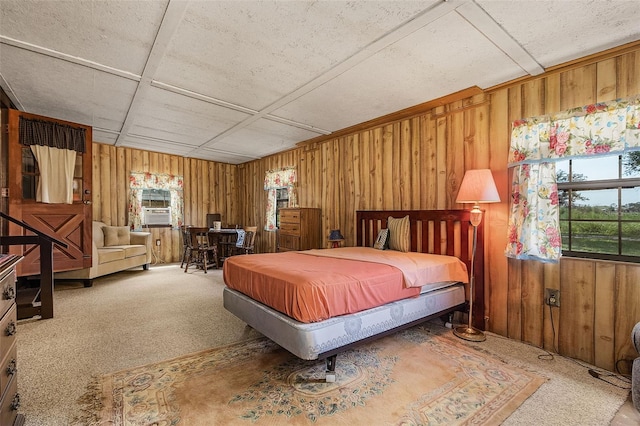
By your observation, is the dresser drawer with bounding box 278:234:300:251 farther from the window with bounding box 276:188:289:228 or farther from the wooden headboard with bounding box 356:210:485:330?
the wooden headboard with bounding box 356:210:485:330

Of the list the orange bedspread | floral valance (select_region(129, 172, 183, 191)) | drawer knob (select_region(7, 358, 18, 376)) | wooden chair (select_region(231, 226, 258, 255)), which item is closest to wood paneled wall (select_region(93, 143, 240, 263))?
floral valance (select_region(129, 172, 183, 191))

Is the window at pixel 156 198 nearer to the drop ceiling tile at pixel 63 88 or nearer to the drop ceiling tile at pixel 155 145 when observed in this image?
the drop ceiling tile at pixel 155 145

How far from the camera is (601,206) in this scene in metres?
2.35

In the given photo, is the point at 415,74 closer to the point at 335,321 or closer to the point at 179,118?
the point at 335,321

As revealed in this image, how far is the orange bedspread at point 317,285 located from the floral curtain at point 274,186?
3184 mm

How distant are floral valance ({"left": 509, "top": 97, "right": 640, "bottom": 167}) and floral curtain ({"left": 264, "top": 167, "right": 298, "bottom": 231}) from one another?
151 inches

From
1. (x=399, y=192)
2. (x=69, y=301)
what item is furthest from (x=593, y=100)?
(x=69, y=301)

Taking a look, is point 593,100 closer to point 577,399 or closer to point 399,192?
point 399,192

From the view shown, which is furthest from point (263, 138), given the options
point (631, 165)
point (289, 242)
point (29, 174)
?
point (631, 165)

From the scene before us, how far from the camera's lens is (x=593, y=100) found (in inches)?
90.7

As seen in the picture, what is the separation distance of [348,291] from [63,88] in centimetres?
363

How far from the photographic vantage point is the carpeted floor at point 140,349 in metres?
1.68

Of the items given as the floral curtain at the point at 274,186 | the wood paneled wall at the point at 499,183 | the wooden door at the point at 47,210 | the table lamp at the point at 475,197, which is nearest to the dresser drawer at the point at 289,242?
the wood paneled wall at the point at 499,183

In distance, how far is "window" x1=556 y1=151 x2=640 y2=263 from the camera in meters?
2.20
